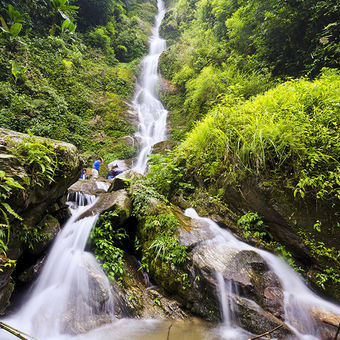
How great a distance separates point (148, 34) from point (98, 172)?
65.6 ft

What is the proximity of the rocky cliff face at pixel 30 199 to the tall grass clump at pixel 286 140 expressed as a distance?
2.96 meters

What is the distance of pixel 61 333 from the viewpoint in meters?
2.44

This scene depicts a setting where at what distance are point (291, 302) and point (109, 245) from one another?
2.98m

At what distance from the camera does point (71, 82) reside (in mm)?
11664

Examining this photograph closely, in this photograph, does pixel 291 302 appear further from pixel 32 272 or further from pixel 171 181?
pixel 32 272

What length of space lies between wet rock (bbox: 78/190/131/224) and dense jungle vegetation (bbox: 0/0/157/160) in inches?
219

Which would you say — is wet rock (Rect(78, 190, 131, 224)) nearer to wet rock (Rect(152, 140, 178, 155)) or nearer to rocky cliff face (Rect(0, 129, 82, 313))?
rocky cliff face (Rect(0, 129, 82, 313))

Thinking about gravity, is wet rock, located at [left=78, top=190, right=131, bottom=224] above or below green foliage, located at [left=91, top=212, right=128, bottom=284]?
above

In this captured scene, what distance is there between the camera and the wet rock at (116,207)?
12.7 feet

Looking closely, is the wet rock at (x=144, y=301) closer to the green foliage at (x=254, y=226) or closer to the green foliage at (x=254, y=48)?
the green foliage at (x=254, y=226)

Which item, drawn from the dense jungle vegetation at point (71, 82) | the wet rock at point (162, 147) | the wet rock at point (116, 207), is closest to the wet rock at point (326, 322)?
the wet rock at point (116, 207)

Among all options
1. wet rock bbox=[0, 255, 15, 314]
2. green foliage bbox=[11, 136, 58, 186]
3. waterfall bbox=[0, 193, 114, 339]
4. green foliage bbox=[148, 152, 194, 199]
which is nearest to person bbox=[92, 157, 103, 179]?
green foliage bbox=[148, 152, 194, 199]

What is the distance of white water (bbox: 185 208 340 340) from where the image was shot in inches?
100.0

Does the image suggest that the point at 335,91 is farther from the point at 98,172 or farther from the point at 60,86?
the point at 60,86
